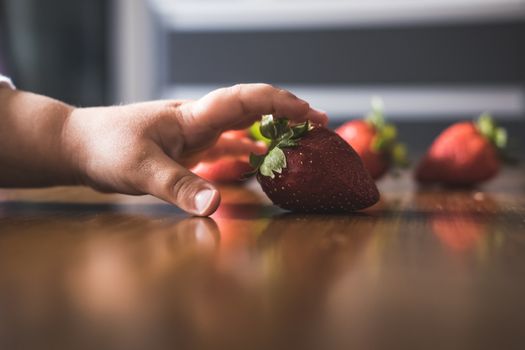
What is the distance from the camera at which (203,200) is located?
2.12 feet

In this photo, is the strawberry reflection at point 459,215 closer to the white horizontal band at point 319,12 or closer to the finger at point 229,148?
the finger at point 229,148

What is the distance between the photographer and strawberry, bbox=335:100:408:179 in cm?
117

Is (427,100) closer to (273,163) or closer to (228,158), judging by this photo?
(228,158)

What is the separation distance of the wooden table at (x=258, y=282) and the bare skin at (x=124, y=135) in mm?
53

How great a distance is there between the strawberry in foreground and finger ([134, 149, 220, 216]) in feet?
0.25

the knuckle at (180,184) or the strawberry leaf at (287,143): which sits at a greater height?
the strawberry leaf at (287,143)

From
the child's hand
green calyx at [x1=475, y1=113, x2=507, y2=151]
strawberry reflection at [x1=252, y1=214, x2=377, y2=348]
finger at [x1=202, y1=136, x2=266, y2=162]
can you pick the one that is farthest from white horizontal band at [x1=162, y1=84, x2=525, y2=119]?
strawberry reflection at [x1=252, y1=214, x2=377, y2=348]

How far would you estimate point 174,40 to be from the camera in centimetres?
395

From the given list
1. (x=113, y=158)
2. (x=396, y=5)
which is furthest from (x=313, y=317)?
(x=396, y=5)

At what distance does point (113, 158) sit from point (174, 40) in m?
3.36

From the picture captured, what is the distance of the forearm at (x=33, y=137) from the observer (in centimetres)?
73

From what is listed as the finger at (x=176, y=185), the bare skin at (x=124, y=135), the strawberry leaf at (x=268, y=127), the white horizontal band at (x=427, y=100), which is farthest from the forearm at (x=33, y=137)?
the white horizontal band at (x=427, y=100)

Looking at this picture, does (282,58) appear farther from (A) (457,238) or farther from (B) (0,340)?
(B) (0,340)

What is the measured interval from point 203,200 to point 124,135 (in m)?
0.12
